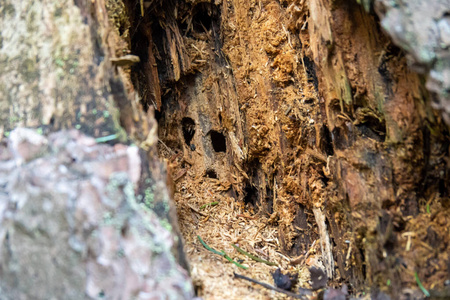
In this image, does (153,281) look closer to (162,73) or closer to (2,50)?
(2,50)

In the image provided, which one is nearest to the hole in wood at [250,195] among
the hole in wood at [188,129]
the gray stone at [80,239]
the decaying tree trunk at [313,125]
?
the decaying tree trunk at [313,125]

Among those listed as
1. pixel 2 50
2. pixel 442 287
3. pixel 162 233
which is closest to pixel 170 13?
pixel 2 50

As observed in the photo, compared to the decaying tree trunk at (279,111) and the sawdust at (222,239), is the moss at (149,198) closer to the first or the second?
the decaying tree trunk at (279,111)

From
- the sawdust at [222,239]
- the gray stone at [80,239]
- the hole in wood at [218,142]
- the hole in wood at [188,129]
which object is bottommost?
the sawdust at [222,239]

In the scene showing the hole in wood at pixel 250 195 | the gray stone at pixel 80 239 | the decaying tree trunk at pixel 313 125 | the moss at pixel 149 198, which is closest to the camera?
the gray stone at pixel 80 239

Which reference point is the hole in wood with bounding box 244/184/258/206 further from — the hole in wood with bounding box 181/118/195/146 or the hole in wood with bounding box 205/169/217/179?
the hole in wood with bounding box 181/118/195/146

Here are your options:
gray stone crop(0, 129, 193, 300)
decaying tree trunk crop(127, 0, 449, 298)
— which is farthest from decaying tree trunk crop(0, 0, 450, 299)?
gray stone crop(0, 129, 193, 300)
